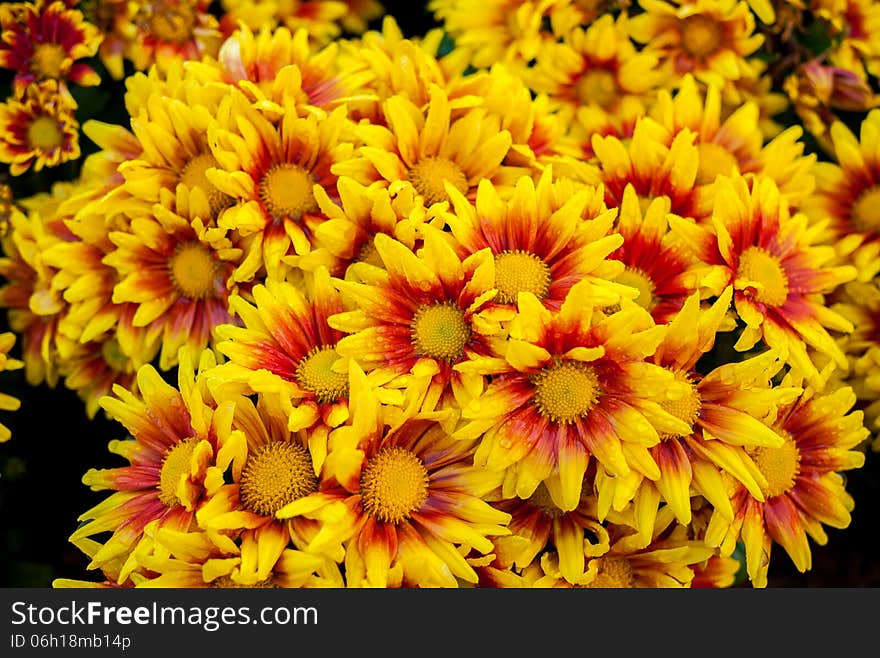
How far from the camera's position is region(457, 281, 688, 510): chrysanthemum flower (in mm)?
1083

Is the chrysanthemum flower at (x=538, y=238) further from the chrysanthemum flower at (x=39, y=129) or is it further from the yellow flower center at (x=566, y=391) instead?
the chrysanthemum flower at (x=39, y=129)

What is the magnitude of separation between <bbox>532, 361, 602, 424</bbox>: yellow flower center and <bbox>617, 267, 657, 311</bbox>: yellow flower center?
0.72ft

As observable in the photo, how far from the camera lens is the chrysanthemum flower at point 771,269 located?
1.29 m

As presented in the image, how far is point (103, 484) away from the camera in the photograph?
127cm

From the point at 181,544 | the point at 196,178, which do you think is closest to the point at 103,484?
the point at 181,544

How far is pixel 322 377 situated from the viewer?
47.8 inches

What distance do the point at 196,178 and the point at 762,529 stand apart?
3.11ft

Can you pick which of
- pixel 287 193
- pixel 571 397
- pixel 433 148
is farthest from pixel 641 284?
pixel 287 193

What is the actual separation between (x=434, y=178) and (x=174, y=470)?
56cm

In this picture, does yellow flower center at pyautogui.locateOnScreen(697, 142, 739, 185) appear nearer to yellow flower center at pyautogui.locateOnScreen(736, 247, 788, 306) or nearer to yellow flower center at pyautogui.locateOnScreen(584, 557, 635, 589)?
yellow flower center at pyautogui.locateOnScreen(736, 247, 788, 306)

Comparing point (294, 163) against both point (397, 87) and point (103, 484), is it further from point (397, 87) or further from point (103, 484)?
point (103, 484)

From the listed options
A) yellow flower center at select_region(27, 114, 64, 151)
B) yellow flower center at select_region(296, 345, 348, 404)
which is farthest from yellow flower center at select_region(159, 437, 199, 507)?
→ yellow flower center at select_region(27, 114, 64, 151)

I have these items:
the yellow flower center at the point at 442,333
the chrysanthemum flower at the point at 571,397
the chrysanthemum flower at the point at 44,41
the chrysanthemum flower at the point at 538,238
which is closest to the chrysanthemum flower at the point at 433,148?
the chrysanthemum flower at the point at 538,238

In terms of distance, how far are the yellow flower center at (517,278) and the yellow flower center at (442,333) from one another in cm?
6
